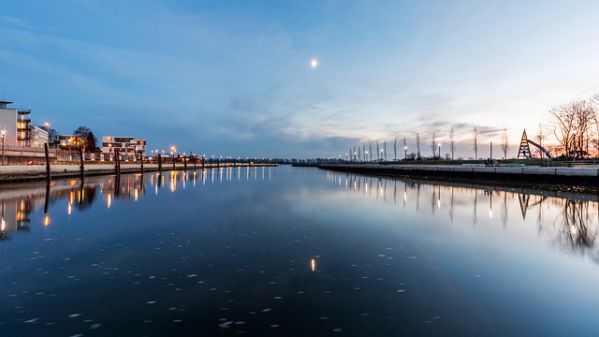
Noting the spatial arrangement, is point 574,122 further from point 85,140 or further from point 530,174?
point 85,140

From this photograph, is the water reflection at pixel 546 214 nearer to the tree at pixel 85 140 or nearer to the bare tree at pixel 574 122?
the bare tree at pixel 574 122

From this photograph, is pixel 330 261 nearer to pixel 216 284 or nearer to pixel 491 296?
pixel 216 284

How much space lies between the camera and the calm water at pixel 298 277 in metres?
6.41

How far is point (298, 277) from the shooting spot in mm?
9016

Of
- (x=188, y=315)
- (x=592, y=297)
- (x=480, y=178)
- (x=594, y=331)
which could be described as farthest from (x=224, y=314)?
(x=480, y=178)

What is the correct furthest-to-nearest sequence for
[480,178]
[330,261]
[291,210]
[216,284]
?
[480,178] < [291,210] < [330,261] < [216,284]

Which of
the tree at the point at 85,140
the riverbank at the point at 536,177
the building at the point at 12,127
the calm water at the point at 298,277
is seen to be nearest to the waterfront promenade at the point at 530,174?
the riverbank at the point at 536,177

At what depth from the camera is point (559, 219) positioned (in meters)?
18.0

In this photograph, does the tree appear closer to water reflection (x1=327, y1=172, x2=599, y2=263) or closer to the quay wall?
the quay wall

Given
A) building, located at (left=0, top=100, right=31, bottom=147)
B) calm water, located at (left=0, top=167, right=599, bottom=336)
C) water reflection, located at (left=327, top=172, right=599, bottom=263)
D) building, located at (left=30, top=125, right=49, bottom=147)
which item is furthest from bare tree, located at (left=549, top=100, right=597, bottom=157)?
building, located at (left=30, top=125, right=49, bottom=147)

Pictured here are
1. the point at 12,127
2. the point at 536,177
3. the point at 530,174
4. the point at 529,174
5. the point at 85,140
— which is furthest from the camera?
the point at 85,140

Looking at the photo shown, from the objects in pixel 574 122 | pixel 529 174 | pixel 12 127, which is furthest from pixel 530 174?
pixel 12 127

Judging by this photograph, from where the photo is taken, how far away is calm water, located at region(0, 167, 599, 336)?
6.41 meters

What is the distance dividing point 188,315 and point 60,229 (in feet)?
38.2
